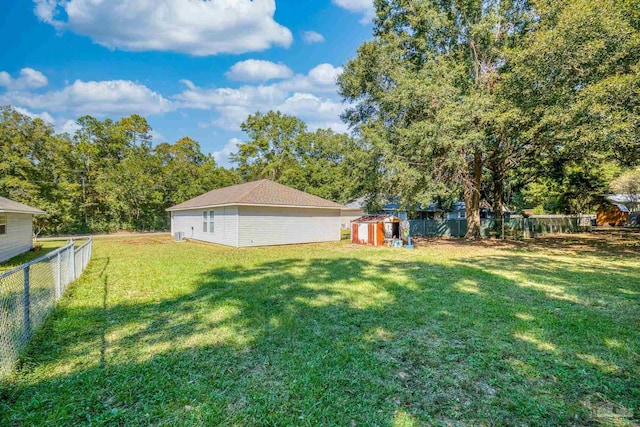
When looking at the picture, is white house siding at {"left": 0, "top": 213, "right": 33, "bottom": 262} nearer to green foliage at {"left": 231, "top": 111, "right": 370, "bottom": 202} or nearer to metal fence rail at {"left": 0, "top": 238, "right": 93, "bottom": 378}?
metal fence rail at {"left": 0, "top": 238, "right": 93, "bottom": 378}

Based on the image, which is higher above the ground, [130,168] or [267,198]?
[130,168]

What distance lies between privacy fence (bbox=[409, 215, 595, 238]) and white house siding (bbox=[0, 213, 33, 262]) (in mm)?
21011

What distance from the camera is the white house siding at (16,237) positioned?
458 inches

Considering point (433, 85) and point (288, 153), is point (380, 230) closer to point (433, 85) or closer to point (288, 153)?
point (433, 85)

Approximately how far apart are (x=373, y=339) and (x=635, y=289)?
21.3 feet

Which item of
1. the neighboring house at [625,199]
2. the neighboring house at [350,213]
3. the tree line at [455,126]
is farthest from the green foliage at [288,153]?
the neighboring house at [625,199]

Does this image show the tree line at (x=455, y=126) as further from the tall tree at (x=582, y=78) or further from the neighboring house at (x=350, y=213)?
the neighboring house at (x=350, y=213)

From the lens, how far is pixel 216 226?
17.1 metres

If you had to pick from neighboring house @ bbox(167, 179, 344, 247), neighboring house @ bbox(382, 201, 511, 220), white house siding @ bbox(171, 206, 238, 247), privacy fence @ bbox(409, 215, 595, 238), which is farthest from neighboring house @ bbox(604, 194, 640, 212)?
white house siding @ bbox(171, 206, 238, 247)

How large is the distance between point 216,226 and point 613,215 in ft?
133

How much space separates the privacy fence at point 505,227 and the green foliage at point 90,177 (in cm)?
2284

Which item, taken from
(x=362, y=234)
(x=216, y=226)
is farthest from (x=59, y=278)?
(x=362, y=234)

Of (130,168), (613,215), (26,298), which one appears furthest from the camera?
(613,215)

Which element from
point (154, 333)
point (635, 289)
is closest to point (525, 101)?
point (635, 289)
